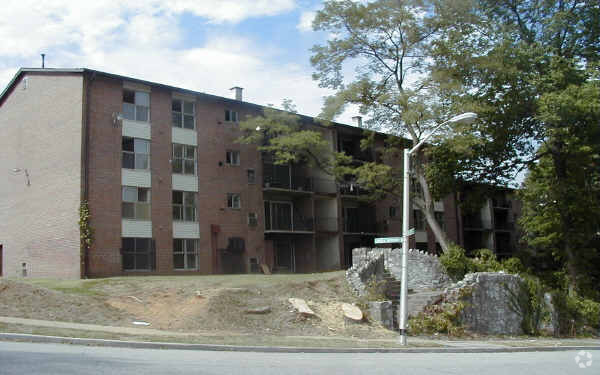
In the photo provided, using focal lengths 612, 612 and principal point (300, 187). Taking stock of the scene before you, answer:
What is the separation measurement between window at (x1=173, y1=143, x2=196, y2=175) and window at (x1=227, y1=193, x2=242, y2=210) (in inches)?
109

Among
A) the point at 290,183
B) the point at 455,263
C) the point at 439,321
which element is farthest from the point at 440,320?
the point at 290,183

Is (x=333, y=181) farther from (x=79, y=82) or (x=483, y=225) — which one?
(x=483, y=225)

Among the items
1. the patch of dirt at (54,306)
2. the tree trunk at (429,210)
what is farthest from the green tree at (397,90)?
the patch of dirt at (54,306)

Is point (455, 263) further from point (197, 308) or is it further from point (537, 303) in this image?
point (197, 308)

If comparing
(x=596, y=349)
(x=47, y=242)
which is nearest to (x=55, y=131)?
(x=47, y=242)

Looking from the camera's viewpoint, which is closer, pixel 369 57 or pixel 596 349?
pixel 596 349

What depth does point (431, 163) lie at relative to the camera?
3472cm

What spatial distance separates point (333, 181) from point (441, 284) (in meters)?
14.3

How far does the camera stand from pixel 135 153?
32.1 meters

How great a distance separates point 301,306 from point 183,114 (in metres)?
17.5

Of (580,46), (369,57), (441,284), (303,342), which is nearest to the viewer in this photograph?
(303,342)

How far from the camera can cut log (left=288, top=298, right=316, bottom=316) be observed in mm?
20250

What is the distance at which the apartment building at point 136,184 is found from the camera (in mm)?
30281

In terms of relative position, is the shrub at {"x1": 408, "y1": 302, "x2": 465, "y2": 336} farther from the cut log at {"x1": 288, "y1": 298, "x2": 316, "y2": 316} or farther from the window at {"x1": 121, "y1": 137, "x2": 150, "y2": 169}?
the window at {"x1": 121, "y1": 137, "x2": 150, "y2": 169}
